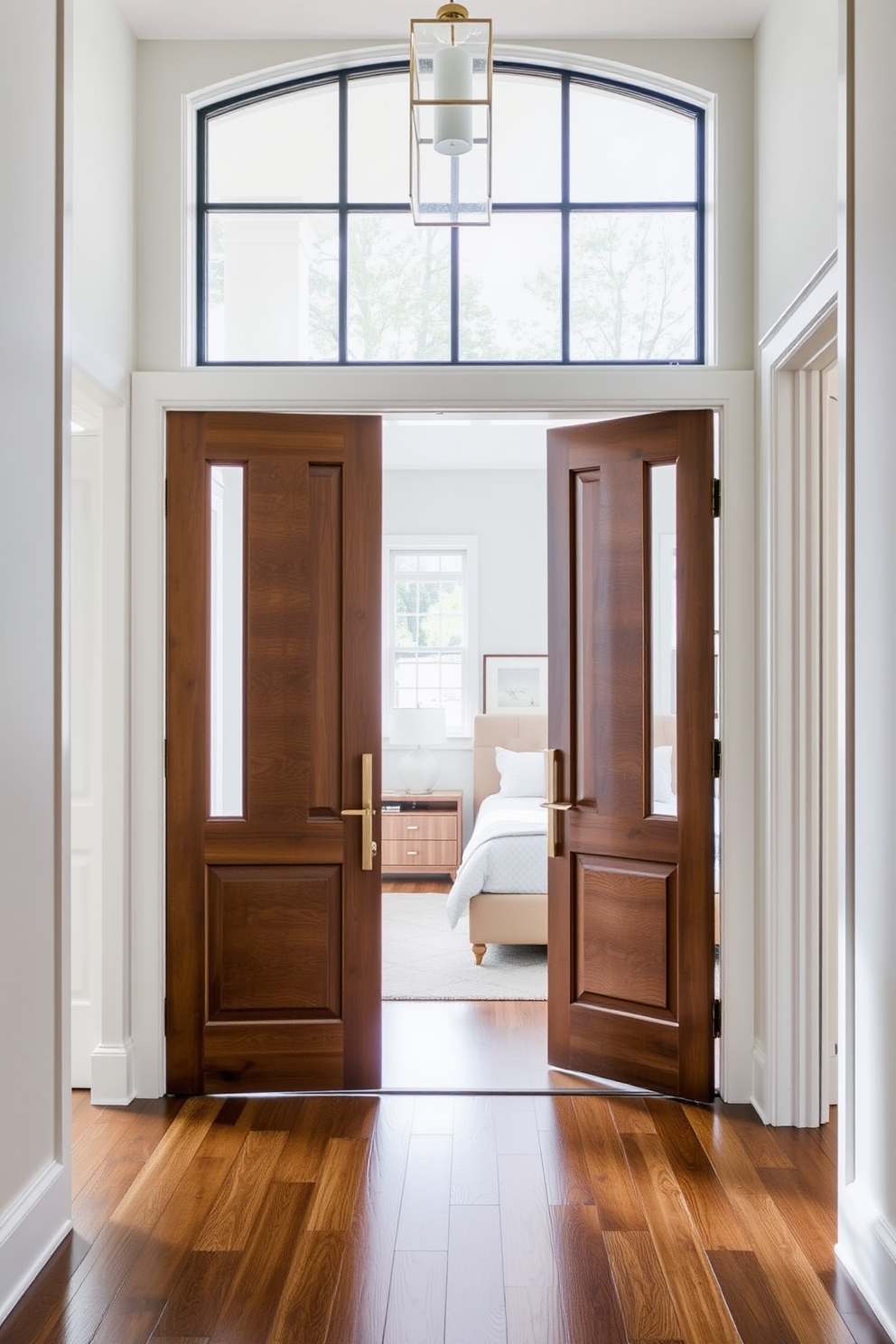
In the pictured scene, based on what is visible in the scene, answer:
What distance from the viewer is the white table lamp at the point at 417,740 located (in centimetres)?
721

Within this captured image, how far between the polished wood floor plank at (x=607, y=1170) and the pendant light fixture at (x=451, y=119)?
8.26 feet

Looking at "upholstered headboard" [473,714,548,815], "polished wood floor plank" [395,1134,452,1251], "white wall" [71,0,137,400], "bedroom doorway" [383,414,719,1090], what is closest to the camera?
"polished wood floor plank" [395,1134,452,1251]

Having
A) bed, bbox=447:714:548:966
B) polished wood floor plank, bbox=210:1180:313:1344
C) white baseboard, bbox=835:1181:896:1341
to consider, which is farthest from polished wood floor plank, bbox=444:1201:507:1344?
bed, bbox=447:714:548:966

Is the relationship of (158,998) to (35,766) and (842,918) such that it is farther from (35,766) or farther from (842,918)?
(842,918)

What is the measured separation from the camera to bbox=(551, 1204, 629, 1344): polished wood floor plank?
2125 millimetres

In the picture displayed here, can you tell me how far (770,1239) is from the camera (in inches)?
98.3

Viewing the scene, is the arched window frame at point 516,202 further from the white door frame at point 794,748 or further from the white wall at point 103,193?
the white door frame at point 794,748

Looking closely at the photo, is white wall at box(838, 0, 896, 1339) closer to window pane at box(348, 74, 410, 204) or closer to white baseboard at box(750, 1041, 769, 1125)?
Answer: white baseboard at box(750, 1041, 769, 1125)

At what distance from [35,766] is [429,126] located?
6.04 feet

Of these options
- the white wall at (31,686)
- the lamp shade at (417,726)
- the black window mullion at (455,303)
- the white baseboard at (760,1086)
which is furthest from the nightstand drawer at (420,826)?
the white wall at (31,686)

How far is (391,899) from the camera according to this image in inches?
257

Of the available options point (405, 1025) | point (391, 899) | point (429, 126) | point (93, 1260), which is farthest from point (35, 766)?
point (391, 899)

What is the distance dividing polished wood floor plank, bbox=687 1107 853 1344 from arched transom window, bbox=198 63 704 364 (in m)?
2.46

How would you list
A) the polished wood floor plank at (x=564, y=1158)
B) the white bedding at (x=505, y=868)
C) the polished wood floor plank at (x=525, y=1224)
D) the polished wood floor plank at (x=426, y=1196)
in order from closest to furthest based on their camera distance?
the polished wood floor plank at (x=525, y=1224), the polished wood floor plank at (x=426, y=1196), the polished wood floor plank at (x=564, y=1158), the white bedding at (x=505, y=868)
